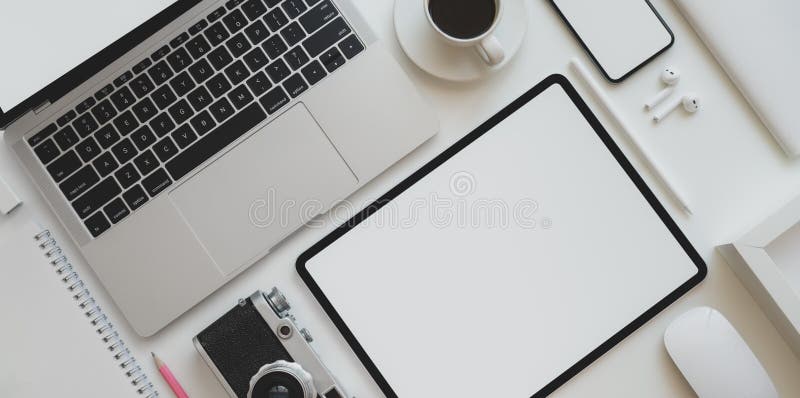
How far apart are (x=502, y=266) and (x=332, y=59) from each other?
0.97 feet

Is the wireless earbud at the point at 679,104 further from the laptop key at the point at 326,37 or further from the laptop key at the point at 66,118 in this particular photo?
the laptop key at the point at 66,118

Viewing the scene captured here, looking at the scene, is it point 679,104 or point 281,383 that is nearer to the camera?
point 281,383

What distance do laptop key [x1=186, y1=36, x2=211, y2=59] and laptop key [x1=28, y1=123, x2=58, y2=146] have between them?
0.54 ft

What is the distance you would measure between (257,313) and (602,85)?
462mm

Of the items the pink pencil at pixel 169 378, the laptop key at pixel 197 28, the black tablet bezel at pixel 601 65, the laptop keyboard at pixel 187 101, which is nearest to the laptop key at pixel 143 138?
the laptop keyboard at pixel 187 101

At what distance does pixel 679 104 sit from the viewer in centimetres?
76

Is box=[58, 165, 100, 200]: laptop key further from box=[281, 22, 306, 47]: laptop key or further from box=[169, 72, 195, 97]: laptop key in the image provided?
box=[281, 22, 306, 47]: laptop key

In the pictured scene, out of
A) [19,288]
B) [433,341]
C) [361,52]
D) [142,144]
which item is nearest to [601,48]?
[361,52]

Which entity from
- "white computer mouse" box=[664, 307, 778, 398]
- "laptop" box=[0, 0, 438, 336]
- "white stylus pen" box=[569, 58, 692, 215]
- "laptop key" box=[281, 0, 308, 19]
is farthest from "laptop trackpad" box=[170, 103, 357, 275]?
"white computer mouse" box=[664, 307, 778, 398]

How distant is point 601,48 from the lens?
74 centimetres

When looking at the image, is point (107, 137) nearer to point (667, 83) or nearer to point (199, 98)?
point (199, 98)

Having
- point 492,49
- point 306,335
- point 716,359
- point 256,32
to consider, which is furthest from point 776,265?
point 256,32

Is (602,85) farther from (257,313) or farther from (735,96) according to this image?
(257,313)

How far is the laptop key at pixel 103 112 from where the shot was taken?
0.70 meters
